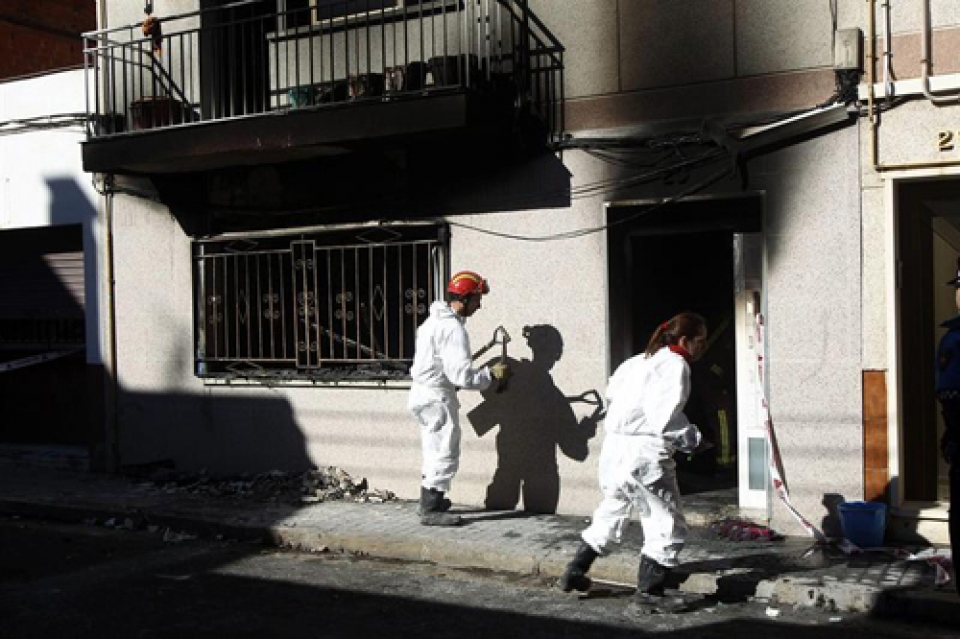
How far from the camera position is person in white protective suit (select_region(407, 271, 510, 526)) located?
866 cm

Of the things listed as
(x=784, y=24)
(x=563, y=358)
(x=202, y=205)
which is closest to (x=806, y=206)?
(x=784, y=24)

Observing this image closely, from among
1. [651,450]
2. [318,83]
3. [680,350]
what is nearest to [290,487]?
[318,83]

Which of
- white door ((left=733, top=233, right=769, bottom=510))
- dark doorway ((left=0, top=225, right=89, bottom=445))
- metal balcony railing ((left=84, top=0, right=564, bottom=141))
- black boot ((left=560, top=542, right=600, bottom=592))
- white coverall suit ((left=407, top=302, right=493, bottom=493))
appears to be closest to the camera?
black boot ((left=560, top=542, right=600, bottom=592))

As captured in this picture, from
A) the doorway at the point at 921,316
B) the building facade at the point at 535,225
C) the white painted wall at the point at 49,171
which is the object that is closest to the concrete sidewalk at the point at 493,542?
the building facade at the point at 535,225

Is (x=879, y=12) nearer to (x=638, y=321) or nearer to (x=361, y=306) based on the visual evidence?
(x=638, y=321)

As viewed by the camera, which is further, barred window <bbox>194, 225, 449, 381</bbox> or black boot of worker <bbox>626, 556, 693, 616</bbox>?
barred window <bbox>194, 225, 449, 381</bbox>

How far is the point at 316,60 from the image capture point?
1058cm

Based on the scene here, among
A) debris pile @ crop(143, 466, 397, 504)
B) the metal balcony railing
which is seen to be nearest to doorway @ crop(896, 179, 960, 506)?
the metal balcony railing

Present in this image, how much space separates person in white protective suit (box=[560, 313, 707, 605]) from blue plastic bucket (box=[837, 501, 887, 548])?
169 cm

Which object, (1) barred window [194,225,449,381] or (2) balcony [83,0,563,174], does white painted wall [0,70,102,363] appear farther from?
(1) barred window [194,225,449,381]

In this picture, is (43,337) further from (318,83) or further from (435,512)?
(435,512)

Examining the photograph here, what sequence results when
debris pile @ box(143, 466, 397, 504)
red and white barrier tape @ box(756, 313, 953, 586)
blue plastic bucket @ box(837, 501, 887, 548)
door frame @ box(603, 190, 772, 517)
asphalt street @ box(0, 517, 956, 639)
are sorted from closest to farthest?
asphalt street @ box(0, 517, 956, 639), red and white barrier tape @ box(756, 313, 953, 586), blue plastic bucket @ box(837, 501, 887, 548), door frame @ box(603, 190, 772, 517), debris pile @ box(143, 466, 397, 504)

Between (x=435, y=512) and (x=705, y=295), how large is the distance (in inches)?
128

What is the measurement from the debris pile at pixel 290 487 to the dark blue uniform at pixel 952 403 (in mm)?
5157
